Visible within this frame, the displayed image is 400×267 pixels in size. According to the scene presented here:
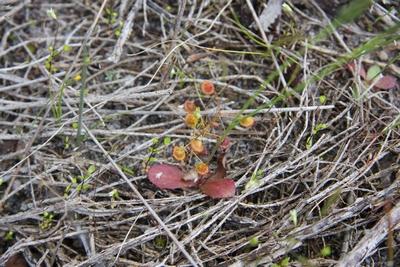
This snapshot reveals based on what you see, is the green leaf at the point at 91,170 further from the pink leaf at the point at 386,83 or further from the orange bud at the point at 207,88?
the pink leaf at the point at 386,83

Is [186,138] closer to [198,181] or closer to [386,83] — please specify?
[198,181]

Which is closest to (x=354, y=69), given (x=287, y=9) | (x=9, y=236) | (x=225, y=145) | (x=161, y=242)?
(x=287, y=9)

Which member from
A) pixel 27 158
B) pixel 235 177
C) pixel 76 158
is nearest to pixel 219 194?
pixel 235 177

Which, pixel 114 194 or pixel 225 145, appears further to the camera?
pixel 225 145

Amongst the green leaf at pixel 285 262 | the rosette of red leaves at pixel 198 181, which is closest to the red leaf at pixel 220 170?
the rosette of red leaves at pixel 198 181

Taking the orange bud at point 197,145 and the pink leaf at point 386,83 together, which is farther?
the pink leaf at point 386,83

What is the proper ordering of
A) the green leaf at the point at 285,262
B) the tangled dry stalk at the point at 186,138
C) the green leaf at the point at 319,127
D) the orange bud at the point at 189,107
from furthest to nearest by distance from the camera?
the orange bud at the point at 189,107
the green leaf at the point at 319,127
the tangled dry stalk at the point at 186,138
the green leaf at the point at 285,262
